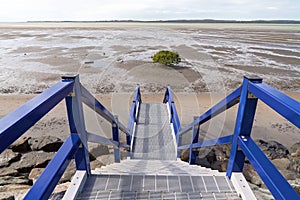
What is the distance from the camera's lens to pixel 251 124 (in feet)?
6.32

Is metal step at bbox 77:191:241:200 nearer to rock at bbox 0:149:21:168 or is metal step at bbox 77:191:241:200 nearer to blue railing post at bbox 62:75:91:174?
blue railing post at bbox 62:75:91:174

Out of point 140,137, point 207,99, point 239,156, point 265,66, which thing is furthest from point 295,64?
point 239,156

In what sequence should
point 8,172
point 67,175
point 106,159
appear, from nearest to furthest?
point 67,175 → point 8,172 → point 106,159

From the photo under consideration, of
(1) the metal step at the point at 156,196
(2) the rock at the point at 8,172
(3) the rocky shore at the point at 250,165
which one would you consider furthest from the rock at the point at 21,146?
(1) the metal step at the point at 156,196

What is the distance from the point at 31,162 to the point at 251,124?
4.99 m

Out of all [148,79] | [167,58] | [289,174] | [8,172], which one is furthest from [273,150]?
[167,58]

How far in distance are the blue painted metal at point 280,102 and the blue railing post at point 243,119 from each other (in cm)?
10

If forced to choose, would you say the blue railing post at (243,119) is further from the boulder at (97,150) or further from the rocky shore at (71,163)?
the boulder at (97,150)

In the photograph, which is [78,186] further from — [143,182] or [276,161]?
[276,161]

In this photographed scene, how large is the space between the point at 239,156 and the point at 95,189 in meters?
1.40

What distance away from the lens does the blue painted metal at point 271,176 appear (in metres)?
1.33

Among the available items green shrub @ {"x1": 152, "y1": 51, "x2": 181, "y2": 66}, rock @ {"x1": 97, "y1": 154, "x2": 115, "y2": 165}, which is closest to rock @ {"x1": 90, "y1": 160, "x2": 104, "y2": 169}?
rock @ {"x1": 97, "y1": 154, "x2": 115, "y2": 165}

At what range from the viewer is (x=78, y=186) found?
204 cm

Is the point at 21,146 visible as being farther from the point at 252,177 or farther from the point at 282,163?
the point at 282,163
